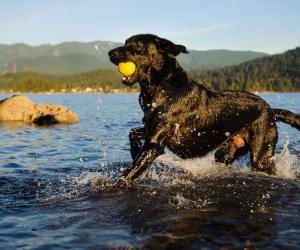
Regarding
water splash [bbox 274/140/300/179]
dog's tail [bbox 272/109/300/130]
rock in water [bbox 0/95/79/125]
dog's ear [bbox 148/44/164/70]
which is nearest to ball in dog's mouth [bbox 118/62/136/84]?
dog's ear [bbox 148/44/164/70]

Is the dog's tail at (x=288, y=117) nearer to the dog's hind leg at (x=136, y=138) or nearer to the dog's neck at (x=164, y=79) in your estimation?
the dog's neck at (x=164, y=79)

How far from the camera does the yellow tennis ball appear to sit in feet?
24.2

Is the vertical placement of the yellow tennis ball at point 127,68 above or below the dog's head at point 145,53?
below

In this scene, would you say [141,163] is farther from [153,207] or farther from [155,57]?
[155,57]

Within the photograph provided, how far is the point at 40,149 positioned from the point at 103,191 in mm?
7628

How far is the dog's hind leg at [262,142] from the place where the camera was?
8.03m

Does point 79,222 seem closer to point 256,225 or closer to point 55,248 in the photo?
point 55,248

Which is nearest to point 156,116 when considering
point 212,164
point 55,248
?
point 212,164

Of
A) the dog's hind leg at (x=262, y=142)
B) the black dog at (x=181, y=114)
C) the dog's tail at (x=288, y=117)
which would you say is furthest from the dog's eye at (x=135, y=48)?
the dog's tail at (x=288, y=117)

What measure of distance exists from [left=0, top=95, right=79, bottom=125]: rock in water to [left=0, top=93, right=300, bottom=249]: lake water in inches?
577

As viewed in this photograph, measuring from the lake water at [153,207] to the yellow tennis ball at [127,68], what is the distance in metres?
1.89

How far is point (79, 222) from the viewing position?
5914mm

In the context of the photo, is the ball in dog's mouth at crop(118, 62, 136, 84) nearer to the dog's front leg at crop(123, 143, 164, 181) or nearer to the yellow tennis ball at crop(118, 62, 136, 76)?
the yellow tennis ball at crop(118, 62, 136, 76)

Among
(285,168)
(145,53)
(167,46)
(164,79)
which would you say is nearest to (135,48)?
(145,53)
